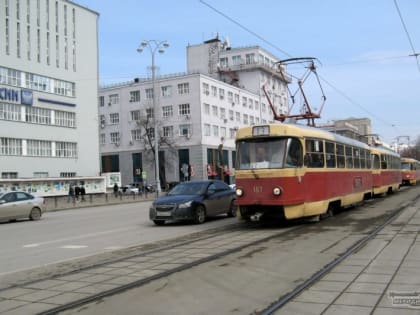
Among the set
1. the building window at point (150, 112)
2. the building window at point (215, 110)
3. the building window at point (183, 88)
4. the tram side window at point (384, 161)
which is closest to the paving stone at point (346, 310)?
the tram side window at point (384, 161)

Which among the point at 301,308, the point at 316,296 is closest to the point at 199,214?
the point at 316,296

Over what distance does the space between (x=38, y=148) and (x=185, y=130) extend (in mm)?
24231

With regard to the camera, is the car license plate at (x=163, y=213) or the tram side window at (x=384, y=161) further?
the tram side window at (x=384, y=161)

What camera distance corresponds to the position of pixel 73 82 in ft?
207

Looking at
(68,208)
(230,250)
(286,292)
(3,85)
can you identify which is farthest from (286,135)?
(3,85)

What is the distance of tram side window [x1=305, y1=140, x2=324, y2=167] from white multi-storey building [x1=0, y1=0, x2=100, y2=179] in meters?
44.2

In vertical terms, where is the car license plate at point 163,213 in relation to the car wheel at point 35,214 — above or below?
above

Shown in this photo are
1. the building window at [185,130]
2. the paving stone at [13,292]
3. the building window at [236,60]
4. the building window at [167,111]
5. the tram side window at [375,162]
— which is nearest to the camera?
the paving stone at [13,292]

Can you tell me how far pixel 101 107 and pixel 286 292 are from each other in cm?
8096

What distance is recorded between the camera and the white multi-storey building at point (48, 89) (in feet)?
177

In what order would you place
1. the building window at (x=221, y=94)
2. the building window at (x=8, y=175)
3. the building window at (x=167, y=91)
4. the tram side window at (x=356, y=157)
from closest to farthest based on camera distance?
the tram side window at (x=356, y=157) → the building window at (x=8, y=175) → the building window at (x=167, y=91) → the building window at (x=221, y=94)

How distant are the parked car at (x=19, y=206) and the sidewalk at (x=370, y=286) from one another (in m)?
17.1

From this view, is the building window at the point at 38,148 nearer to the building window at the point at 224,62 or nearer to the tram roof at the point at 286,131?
the building window at the point at 224,62

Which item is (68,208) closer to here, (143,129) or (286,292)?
(286,292)
